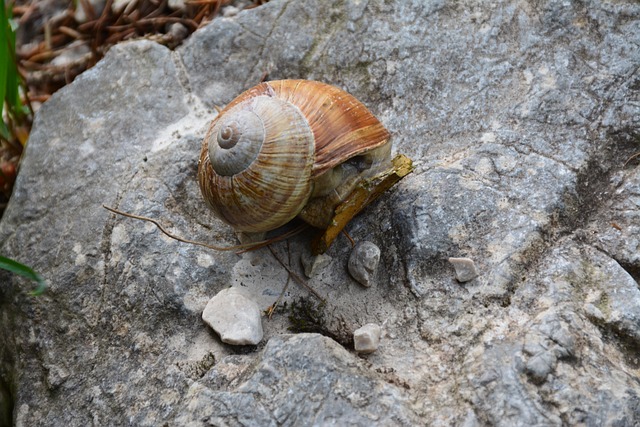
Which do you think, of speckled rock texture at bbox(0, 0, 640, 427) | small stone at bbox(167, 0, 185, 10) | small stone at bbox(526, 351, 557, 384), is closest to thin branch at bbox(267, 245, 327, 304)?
speckled rock texture at bbox(0, 0, 640, 427)

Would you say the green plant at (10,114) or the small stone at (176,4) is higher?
the small stone at (176,4)

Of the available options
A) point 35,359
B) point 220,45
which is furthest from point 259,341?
point 220,45

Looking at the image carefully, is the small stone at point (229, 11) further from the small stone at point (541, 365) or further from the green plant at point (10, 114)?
the small stone at point (541, 365)

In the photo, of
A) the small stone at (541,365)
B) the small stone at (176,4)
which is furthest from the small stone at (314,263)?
Result: the small stone at (176,4)

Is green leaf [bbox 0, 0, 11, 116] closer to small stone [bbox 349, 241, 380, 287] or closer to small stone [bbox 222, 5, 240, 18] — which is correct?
small stone [bbox 222, 5, 240, 18]

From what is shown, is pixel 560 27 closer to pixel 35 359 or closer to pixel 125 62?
pixel 125 62

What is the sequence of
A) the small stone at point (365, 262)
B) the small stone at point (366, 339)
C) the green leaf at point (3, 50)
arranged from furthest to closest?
the green leaf at point (3, 50) < the small stone at point (365, 262) < the small stone at point (366, 339)
